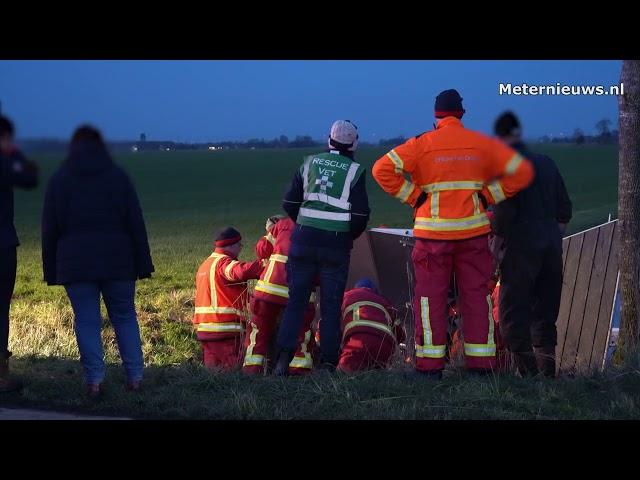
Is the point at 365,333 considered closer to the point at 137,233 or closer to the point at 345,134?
the point at 345,134

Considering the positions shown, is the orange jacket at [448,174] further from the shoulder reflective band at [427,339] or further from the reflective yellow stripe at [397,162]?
the shoulder reflective band at [427,339]

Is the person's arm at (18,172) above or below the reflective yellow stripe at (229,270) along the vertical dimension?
above

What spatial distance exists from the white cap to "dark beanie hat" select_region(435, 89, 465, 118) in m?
0.76

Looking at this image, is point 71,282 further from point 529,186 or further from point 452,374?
point 529,186

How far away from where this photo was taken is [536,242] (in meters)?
7.69

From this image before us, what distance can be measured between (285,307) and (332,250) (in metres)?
1.05

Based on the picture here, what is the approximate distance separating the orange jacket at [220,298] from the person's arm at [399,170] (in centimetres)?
220

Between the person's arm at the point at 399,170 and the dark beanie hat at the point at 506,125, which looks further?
the dark beanie hat at the point at 506,125

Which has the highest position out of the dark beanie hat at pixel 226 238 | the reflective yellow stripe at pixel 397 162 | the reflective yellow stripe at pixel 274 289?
the reflective yellow stripe at pixel 397 162

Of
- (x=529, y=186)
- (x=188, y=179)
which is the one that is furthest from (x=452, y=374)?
(x=188, y=179)

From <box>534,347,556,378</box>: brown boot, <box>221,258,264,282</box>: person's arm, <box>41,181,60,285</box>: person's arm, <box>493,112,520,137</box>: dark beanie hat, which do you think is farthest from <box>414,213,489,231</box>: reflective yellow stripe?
<box>41,181,60,285</box>: person's arm

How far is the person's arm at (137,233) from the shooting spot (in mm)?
6738

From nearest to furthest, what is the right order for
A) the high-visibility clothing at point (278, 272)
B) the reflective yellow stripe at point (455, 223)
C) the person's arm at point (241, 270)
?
the reflective yellow stripe at point (455, 223) < the high-visibility clothing at point (278, 272) < the person's arm at point (241, 270)

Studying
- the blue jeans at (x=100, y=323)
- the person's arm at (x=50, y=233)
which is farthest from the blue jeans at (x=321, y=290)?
the person's arm at (x=50, y=233)
